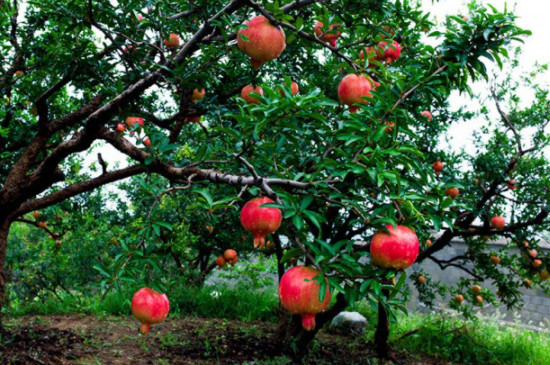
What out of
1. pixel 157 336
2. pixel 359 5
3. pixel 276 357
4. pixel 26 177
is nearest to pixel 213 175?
pixel 359 5

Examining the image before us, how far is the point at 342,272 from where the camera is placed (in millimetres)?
1621

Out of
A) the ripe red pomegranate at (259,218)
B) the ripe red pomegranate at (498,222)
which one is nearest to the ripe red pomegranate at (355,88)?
the ripe red pomegranate at (259,218)

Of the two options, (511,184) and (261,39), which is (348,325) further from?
(261,39)

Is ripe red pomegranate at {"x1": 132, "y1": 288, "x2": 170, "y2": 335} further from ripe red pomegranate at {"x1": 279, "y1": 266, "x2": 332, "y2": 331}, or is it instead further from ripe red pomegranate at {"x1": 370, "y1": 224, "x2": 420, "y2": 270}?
ripe red pomegranate at {"x1": 370, "y1": 224, "x2": 420, "y2": 270}

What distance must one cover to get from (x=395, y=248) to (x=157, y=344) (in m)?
4.55

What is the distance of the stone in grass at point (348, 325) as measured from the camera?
6824 mm

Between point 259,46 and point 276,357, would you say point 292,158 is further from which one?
point 276,357

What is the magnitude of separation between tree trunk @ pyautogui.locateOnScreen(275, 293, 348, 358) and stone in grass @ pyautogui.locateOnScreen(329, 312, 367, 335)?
1711 mm

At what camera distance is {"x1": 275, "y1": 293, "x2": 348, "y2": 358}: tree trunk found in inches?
195

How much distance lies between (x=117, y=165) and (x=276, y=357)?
4960 mm

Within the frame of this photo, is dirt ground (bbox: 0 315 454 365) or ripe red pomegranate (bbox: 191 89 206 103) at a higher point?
ripe red pomegranate (bbox: 191 89 206 103)

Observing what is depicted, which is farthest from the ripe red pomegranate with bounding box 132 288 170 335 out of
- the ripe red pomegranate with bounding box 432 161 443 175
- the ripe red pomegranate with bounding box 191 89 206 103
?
the ripe red pomegranate with bounding box 432 161 443 175

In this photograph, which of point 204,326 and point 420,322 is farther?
point 420,322

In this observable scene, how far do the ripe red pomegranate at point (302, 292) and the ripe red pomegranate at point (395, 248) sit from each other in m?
0.23
